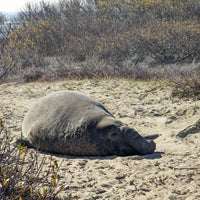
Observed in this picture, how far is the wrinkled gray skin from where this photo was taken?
5.60 metres

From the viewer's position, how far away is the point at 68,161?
556 cm

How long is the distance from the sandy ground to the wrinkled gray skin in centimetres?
16

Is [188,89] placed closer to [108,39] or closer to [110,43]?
[110,43]

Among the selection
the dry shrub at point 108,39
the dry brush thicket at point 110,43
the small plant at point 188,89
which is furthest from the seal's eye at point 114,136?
the dry shrub at point 108,39

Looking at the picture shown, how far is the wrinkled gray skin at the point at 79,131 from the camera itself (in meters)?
5.60

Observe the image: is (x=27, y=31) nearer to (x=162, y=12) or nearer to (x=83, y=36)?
(x=83, y=36)

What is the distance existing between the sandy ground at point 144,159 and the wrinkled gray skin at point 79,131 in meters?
0.16

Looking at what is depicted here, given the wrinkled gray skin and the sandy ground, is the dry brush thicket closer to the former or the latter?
the sandy ground

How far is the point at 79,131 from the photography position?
19.0ft

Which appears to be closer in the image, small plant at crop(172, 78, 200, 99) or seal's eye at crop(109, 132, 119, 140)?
seal's eye at crop(109, 132, 119, 140)

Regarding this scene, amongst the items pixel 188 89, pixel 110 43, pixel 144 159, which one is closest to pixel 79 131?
pixel 144 159

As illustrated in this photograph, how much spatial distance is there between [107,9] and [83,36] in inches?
157

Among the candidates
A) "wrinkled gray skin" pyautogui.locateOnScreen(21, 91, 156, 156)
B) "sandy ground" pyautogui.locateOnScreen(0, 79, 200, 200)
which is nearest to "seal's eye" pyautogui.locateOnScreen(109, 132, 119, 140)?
"wrinkled gray skin" pyautogui.locateOnScreen(21, 91, 156, 156)

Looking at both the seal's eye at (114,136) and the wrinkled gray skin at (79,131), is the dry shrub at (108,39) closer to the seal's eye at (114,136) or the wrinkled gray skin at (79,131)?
the wrinkled gray skin at (79,131)
